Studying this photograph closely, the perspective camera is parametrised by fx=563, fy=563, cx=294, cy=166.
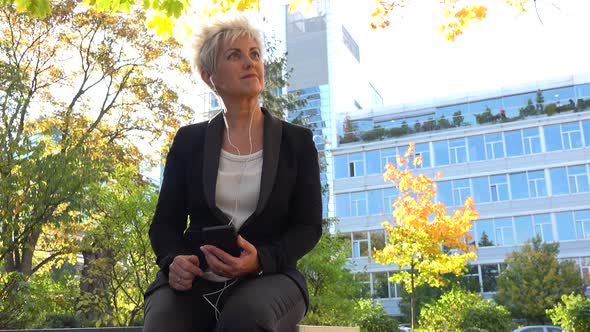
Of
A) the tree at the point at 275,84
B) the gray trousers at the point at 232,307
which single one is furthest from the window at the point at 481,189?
the gray trousers at the point at 232,307

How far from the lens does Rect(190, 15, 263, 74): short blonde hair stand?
2273 mm

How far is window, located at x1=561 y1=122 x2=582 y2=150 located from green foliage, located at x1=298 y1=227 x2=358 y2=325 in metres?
31.0

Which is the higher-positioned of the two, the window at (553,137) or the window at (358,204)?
the window at (553,137)

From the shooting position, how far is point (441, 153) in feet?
137

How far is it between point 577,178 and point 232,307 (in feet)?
134

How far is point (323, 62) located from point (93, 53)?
4307 cm

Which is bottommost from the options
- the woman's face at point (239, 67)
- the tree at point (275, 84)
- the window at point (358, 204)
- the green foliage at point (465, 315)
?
the green foliage at point (465, 315)

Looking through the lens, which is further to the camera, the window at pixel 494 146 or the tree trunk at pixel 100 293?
the window at pixel 494 146

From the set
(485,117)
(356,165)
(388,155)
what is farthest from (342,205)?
(485,117)

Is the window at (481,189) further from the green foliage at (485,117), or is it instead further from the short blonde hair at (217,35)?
the short blonde hair at (217,35)

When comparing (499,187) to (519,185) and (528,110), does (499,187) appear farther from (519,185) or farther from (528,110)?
(528,110)

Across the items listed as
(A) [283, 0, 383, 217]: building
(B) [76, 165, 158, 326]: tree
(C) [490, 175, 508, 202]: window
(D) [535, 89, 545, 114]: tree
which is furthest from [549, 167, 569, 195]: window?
(B) [76, 165, 158, 326]: tree

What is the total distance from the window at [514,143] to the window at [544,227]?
A: 179 inches

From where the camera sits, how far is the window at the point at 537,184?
38.5 metres
